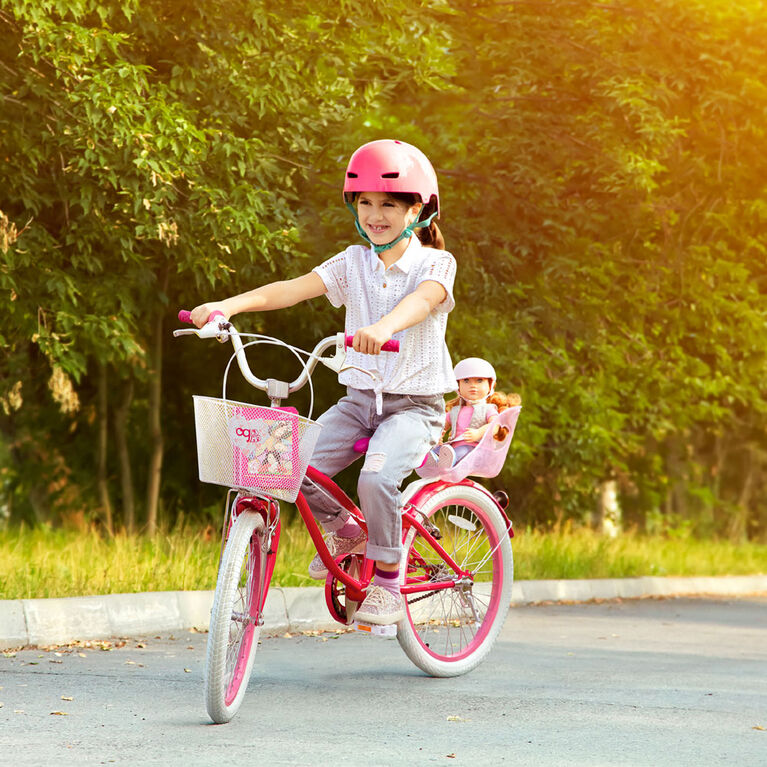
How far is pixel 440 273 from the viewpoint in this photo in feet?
18.2

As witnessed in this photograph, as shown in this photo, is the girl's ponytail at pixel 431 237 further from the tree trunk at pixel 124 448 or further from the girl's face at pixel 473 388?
the tree trunk at pixel 124 448

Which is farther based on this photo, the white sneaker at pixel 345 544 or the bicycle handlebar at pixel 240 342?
the white sneaker at pixel 345 544

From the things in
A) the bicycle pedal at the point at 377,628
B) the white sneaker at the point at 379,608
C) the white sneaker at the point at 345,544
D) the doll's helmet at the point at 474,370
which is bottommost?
the bicycle pedal at the point at 377,628

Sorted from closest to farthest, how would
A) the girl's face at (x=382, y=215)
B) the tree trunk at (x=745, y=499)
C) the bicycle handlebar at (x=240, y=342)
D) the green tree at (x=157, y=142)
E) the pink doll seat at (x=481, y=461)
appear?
the bicycle handlebar at (x=240, y=342) < the girl's face at (x=382, y=215) < the pink doll seat at (x=481, y=461) < the green tree at (x=157, y=142) < the tree trunk at (x=745, y=499)

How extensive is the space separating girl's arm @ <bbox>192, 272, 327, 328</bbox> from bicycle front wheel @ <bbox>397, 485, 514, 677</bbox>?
1.12m

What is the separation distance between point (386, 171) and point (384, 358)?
0.73 m

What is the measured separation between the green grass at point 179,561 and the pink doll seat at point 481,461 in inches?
108

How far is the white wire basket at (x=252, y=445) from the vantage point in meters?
4.69

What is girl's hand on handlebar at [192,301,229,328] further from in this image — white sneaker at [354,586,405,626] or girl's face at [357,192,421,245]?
white sneaker at [354,586,405,626]

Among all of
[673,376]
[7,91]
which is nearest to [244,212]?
[7,91]

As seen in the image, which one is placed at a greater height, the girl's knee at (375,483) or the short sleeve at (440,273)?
the short sleeve at (440,273)

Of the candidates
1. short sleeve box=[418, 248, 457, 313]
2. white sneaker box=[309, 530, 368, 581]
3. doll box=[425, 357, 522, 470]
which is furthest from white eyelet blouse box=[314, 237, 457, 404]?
doll box=[425, 357, 522, 470]

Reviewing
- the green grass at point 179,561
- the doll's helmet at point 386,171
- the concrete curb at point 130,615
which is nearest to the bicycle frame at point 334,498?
the doll's helmet at point 386,171

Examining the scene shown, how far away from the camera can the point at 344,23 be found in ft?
39.1
